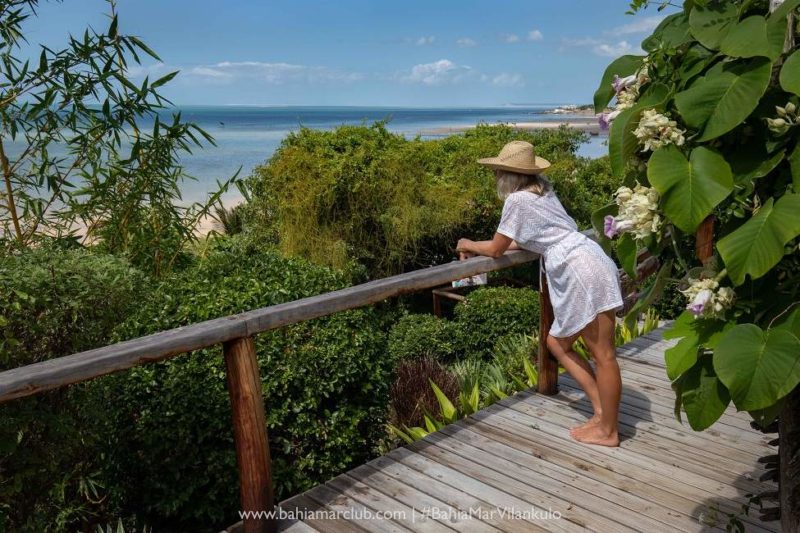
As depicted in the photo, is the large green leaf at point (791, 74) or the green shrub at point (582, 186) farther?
the green shrub at point (582, 186)

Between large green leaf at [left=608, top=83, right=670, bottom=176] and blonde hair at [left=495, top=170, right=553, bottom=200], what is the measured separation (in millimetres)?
1731

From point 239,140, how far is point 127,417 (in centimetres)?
7734

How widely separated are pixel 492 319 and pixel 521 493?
17.9 feet

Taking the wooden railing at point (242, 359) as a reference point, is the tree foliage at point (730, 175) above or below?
above

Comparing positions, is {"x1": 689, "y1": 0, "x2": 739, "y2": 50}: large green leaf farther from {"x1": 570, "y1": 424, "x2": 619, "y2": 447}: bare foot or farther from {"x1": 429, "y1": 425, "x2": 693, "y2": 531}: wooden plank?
{"x1": 570, "y1": 424, "x2": 619, "y2": 447}: bare foot

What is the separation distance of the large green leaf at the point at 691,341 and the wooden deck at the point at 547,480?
4.43 ft

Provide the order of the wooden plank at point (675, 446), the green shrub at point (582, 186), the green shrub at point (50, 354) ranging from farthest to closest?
1. the green shrub at point (582, 186)
2. the wooden plank at point (675, 446)
3. the green shrub at point (50, 354)

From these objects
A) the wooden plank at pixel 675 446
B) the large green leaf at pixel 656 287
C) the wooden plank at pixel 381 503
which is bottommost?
the wooden plank at pixel 675 446

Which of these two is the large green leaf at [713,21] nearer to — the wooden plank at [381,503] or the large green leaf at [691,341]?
the large green leaf at [691,341]

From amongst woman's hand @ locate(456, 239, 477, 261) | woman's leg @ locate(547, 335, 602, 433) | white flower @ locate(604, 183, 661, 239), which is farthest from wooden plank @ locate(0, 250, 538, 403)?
white flower @ locate(604, 183, 661, 239)

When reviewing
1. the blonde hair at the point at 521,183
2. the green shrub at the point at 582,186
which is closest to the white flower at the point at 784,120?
the blonde hair at the point at 521,183

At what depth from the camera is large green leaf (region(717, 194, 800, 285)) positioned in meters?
1.28

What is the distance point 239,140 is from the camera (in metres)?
77.4

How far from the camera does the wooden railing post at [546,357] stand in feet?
12.5
